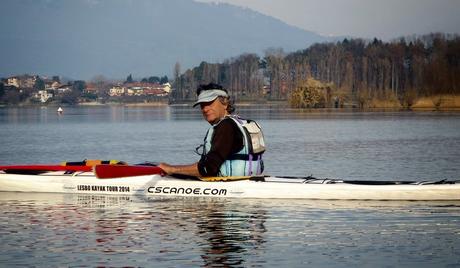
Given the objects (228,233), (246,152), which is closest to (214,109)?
(246,152)

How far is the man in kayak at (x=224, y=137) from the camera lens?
19.0m

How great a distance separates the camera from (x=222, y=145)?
62.2 feet

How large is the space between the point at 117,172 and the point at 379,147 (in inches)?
974

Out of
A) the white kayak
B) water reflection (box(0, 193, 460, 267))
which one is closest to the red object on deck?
the white kayak

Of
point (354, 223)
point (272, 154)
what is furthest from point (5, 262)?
point (272, 154)

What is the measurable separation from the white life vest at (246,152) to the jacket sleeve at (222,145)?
0.10 m

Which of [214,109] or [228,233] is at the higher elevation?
[214,109]

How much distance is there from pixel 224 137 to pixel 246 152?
35.6 inches

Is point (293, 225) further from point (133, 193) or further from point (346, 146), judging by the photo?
point (346, 146)

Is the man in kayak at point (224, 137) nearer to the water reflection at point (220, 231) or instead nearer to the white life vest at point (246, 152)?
the white life vest at point (246, 152)

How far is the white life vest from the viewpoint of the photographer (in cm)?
1928

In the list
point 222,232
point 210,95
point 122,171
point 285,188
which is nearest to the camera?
point 222,232

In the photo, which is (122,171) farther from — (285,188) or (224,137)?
(285,188)

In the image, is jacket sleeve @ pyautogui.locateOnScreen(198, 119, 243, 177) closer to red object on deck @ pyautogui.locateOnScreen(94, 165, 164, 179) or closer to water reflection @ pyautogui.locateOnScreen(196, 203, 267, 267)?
water reflection @ pyautogui.locateOnScreen(196, 203, 267, 267)
